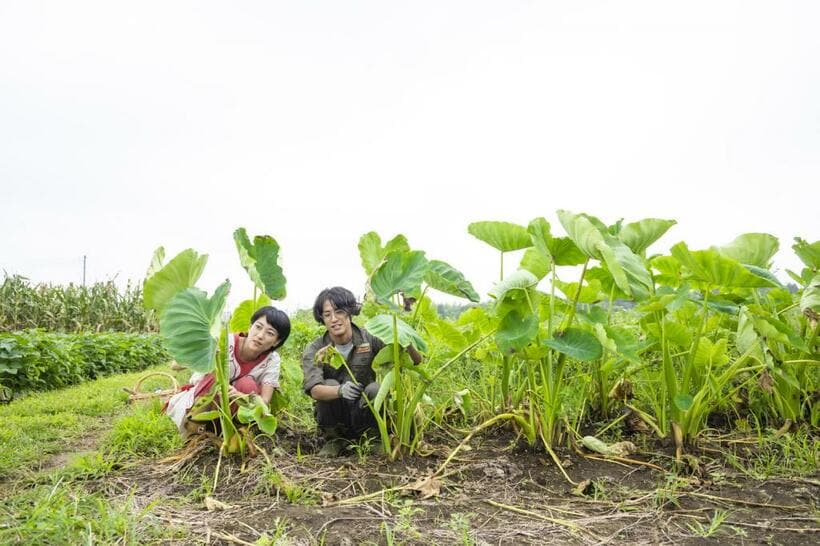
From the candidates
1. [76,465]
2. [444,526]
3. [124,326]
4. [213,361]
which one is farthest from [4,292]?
[444,526]

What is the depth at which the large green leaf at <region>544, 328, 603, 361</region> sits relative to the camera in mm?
2195

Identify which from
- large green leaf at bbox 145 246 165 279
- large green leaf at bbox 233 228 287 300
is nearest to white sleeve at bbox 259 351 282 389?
large green leaf at bbox 233 228 287 300

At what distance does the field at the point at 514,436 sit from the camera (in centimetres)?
194

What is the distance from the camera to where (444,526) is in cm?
191

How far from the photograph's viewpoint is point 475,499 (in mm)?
2176

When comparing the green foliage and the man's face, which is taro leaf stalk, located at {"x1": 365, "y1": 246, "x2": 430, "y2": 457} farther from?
the green foliage

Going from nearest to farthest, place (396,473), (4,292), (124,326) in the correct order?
(396,473)
(4,292)
(124,326)

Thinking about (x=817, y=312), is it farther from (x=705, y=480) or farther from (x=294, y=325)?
→ (x=294, y=325)

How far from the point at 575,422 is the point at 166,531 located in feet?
5.64

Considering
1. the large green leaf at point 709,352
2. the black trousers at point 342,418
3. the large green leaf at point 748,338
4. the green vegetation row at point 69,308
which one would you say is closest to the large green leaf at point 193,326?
the black trousers at point 342,418

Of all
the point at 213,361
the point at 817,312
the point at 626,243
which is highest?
the point at 626,243

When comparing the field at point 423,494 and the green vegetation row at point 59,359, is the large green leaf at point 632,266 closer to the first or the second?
the field at point 423,494

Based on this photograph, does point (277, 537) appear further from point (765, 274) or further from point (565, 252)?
point (765, 274)

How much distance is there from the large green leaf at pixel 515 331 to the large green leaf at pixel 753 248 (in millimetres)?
854
